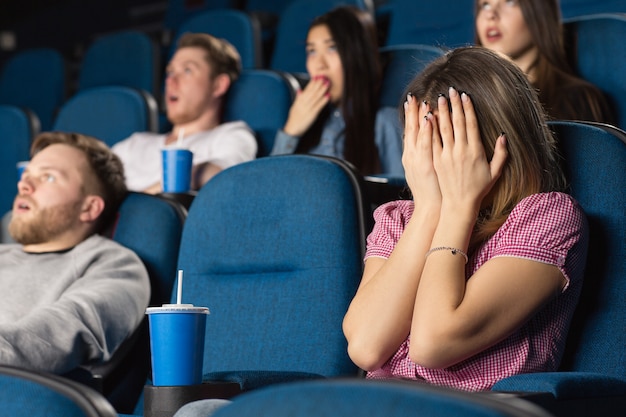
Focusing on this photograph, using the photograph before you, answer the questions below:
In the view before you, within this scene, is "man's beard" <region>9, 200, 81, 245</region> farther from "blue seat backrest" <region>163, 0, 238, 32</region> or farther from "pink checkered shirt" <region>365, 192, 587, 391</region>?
"blue seat backrest" <region>163, 0, 238, 32</region>

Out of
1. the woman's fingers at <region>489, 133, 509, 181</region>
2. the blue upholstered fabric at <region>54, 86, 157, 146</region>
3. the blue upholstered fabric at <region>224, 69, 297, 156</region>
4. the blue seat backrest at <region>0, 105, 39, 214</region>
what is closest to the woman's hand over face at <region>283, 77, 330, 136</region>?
the blue upholstered fabric at <region>224, 69, 297, 156</region>

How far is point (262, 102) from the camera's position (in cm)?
284

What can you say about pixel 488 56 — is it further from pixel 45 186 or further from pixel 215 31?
pixel 215 31

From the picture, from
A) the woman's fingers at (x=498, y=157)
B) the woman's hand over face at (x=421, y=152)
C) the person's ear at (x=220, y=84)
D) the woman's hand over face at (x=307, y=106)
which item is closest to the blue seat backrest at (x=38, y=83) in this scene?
the person's ear at (x=220, y=84)

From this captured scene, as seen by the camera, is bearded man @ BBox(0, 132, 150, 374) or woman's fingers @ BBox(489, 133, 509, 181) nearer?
woman's fingers @ BBox(489, 133, 509, 181)

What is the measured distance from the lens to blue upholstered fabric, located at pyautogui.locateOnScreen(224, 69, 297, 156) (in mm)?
2773

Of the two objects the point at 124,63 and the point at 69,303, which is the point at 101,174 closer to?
the point at 69,303

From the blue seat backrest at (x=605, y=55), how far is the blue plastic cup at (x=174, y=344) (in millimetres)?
1306

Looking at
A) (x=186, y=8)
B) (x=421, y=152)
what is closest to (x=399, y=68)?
(x=421, y=152)

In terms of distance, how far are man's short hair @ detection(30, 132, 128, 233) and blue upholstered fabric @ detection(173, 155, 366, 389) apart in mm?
391

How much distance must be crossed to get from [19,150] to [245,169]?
73.0 inches

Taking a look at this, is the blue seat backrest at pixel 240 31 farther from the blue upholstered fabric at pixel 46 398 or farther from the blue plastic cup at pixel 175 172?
the blue upholstered fabric at pixel 46 398

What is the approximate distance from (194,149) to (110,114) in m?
0.51

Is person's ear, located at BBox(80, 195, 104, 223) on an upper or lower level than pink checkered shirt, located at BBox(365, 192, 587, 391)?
lower
